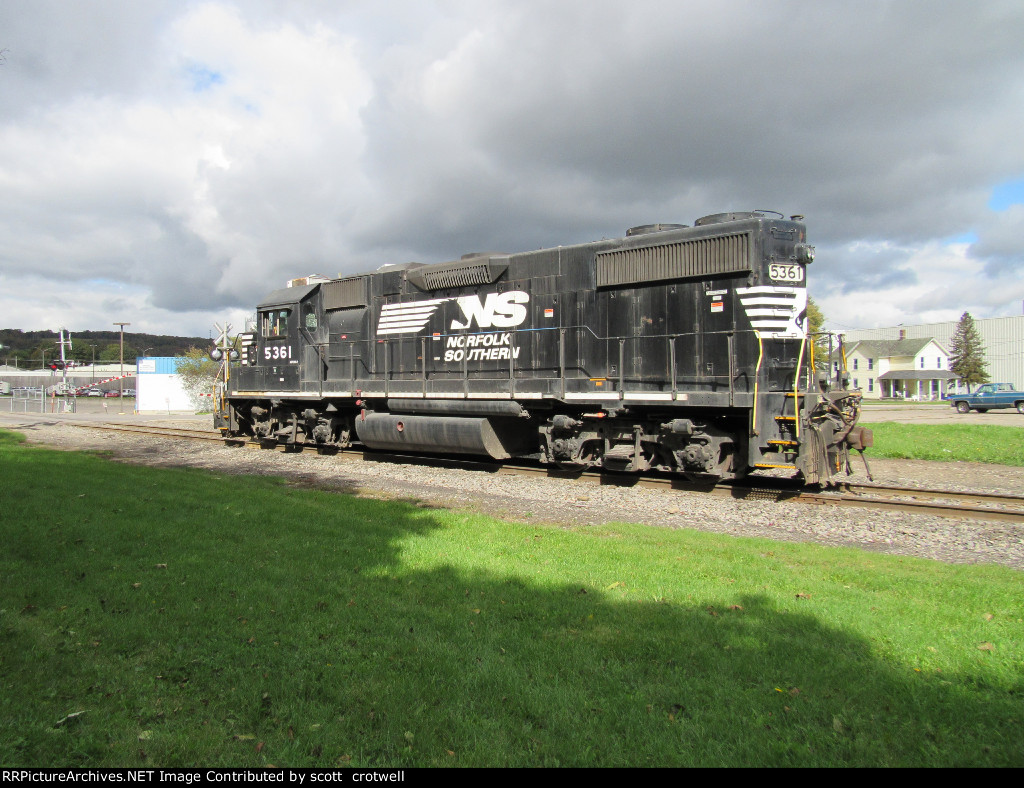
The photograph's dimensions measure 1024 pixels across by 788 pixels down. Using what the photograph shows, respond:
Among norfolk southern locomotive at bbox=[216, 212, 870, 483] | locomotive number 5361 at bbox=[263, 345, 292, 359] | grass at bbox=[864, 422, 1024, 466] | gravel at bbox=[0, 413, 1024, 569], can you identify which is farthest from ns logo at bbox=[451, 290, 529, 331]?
grass at bbox=[864, 422, 1024, 466]

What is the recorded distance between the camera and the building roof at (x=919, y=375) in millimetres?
66625

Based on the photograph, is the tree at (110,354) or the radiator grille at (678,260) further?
the tree at (110,354)

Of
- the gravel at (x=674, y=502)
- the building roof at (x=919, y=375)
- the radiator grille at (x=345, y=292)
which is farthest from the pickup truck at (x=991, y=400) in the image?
the radiator grille at (x=345, y=292)

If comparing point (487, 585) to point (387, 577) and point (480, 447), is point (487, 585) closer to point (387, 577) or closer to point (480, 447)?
point (387, 577)

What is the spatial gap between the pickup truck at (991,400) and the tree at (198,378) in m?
43.5

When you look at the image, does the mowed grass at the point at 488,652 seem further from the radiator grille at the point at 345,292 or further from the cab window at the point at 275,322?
the cab window at the point at 275,322

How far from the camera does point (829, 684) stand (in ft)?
11.5

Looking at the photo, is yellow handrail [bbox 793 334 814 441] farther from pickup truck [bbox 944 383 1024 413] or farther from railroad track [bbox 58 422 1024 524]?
pickup truck [bbox 944 383 1024 413]

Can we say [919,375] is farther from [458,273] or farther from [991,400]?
[458,273]

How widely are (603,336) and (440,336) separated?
12.6 ft

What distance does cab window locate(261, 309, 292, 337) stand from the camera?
54.5ft

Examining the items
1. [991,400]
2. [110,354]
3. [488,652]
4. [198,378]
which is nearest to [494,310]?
[488,652]

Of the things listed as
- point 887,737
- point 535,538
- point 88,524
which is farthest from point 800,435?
point 88,524

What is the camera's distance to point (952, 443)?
1638 cm
